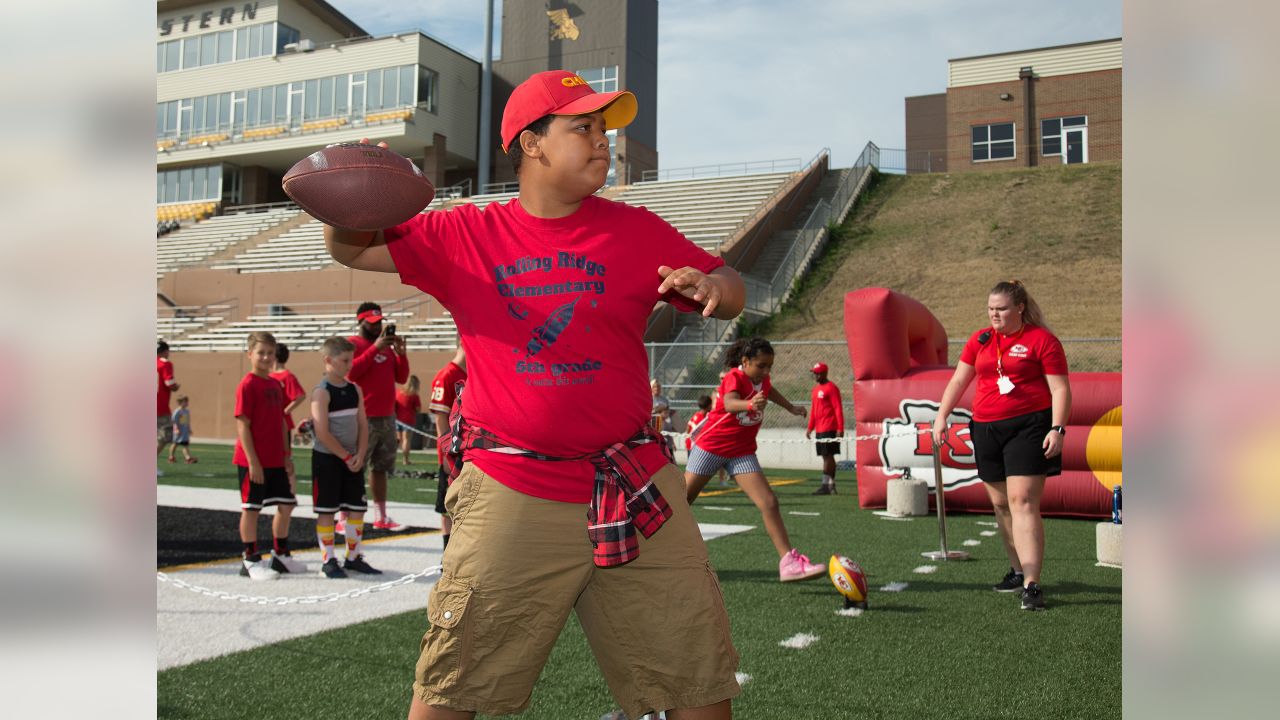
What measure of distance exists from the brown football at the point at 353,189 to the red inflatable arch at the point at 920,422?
370 inches

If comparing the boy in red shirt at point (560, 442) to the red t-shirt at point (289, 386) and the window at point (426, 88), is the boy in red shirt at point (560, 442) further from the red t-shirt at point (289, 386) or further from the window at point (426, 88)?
the window at point (426, 88)

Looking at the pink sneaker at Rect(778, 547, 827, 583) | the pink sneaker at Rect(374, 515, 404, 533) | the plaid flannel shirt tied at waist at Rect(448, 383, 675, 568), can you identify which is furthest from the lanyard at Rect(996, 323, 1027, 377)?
the pink sneaker at Rect(374, 515, 404, 533)

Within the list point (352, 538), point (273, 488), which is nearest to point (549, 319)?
point (352, 538)

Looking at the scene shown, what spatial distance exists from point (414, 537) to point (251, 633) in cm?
365

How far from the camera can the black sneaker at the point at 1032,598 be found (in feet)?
18.4

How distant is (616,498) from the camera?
92.6 inches

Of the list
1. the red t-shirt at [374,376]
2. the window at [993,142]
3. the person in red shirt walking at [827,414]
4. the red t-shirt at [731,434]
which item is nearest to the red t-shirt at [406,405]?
the person in red shirt walking at [827,414]

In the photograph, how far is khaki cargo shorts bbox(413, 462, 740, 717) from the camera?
7.50ft

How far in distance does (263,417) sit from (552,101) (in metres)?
4.95

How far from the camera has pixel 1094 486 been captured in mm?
10070

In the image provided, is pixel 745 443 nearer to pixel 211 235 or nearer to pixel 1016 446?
pixel 1016 446

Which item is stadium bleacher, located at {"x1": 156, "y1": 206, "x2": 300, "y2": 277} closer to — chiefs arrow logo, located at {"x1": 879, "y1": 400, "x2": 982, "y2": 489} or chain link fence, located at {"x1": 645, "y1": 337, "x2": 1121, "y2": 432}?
chain link fence, located at {"x1": 645, "y1": 337, "x2": 1121, "y2": 432}
